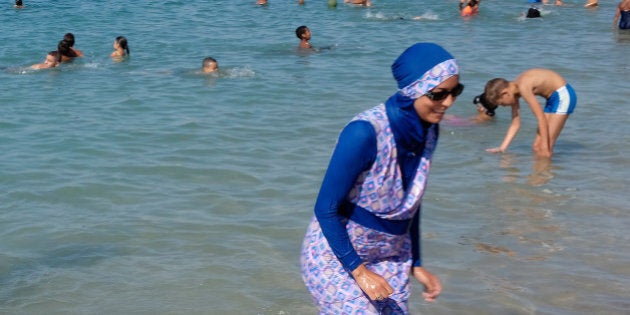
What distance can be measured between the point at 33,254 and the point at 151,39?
12395 millimetres

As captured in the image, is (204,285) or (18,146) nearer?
(204,285)

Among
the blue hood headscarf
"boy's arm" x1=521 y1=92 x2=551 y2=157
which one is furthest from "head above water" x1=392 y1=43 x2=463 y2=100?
"boy's arm" x1=521 y1=92 x2=551 y2=157

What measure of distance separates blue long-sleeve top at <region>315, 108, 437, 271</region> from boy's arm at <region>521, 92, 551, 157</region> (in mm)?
5754

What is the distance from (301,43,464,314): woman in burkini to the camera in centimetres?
305

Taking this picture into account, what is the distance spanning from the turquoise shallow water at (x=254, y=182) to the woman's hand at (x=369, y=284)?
7.29 feet

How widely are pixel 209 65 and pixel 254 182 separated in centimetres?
604

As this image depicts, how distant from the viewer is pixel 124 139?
10086 mm

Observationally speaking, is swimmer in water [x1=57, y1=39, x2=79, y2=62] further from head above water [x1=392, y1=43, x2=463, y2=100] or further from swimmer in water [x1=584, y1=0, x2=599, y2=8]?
swimmer in water [x1=584, y1=0, x2=599, y2=8]

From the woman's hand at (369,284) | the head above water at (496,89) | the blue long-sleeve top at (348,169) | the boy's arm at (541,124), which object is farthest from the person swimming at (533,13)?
the woman's hand at (369,284)

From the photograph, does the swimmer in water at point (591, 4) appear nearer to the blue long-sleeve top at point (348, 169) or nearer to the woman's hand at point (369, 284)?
the blue long-sleeve top at point (348, 169)

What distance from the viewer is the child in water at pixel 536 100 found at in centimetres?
888

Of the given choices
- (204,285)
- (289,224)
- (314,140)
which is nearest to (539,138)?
(314,140)

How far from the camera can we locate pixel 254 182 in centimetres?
827

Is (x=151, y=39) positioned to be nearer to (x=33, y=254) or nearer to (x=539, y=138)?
(x=539, y=138)
